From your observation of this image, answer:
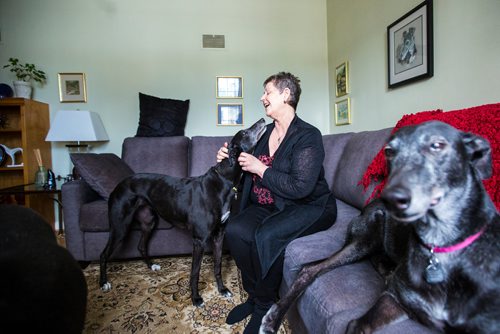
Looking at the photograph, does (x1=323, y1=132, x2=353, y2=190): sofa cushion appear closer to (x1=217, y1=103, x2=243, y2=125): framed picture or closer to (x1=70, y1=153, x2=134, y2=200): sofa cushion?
(x1=217, y1=103, x2=243, y2=125): framed picture

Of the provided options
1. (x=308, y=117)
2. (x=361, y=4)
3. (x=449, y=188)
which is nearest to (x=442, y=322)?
(x=449, y=188)

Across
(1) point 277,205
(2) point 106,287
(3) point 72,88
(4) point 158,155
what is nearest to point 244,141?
(1) point 277,205

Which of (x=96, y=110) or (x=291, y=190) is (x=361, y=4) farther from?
(x=96, y=110)

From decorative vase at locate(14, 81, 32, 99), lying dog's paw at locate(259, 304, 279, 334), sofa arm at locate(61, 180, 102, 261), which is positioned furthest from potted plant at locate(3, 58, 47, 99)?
lying dog's paw at locate(259, 304, 279, 334)

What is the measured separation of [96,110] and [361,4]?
3.31 metres

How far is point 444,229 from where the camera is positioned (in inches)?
28.2

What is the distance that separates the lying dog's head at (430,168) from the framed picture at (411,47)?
1.57 m

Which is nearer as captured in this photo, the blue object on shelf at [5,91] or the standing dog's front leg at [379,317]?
the standing dog's front leg at [379,317]

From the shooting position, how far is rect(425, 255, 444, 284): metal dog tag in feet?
2.35

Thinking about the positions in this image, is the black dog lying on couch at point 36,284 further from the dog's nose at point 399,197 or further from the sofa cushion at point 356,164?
the sofa cushion at point 356,164

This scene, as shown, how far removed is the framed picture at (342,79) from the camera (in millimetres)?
3318

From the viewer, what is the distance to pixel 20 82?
330 cm

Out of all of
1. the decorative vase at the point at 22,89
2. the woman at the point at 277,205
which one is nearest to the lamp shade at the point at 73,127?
the decorative vase at the point at 22,89

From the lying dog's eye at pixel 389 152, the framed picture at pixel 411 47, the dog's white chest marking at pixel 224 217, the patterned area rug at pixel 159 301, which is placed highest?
the framed picture at pixel 411 47
